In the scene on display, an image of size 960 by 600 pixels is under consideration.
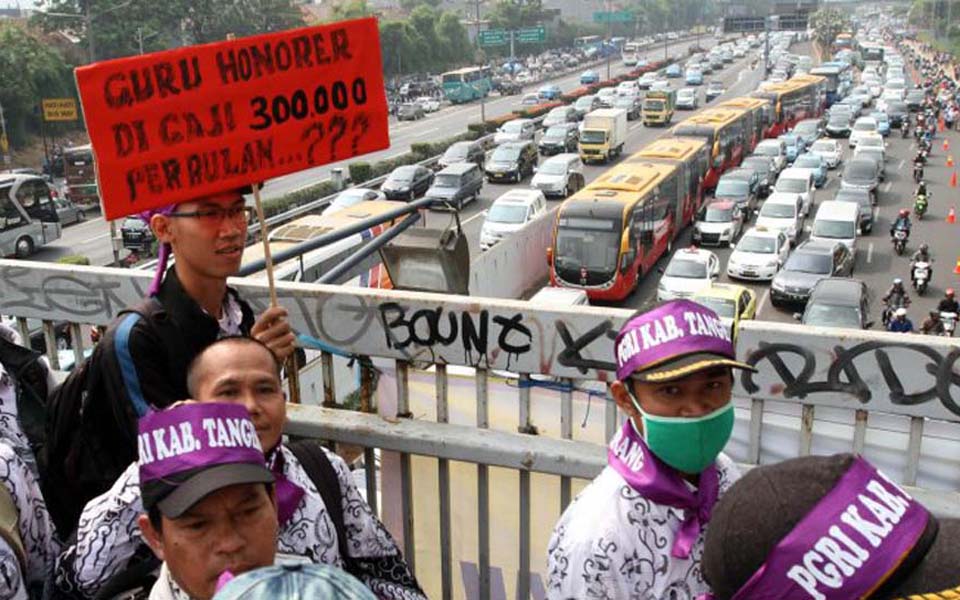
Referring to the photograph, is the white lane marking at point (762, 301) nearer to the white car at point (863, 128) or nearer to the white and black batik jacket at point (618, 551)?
the white and black batik jacket at point (618, 551)

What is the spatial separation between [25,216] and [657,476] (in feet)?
80.3

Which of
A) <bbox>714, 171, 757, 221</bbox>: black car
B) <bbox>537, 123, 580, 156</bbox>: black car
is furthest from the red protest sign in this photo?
<bbox>537, 123, 580, 156</bbox>: black car

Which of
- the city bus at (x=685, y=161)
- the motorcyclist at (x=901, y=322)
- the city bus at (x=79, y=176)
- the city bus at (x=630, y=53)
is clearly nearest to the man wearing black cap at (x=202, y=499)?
the motorcyclist at (x=901, y=322)

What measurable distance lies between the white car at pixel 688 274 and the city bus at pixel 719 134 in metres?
10.9

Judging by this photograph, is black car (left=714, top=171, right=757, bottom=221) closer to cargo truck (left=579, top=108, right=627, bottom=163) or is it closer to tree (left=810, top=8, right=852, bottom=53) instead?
cargo truck (left=579, top=108, right=627, bottom=163)

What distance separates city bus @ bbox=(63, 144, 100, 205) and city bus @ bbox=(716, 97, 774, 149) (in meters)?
23.3

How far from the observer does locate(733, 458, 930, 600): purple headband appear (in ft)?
4.34

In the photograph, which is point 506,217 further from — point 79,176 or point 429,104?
point 429,104

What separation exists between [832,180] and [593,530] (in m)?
34.6

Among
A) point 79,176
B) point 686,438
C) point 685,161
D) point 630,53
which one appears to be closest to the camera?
point 686,438

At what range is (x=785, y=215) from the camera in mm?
24500

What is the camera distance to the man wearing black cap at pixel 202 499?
6.54ft

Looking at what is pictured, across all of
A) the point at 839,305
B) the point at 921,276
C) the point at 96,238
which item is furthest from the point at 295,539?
the point at 96,238

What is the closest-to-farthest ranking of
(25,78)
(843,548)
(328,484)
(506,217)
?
(843,548)
(328,484)
(506,217)
(25,78)
